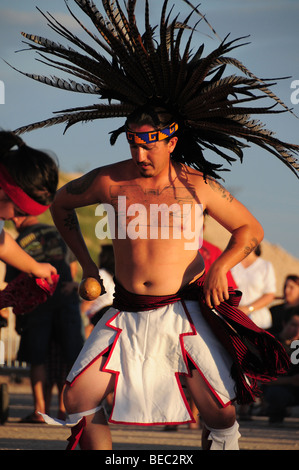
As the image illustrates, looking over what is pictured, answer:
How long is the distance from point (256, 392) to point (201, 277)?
2.59 ft

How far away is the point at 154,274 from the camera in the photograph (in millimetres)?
5629

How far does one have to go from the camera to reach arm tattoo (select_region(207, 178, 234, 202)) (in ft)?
18.8

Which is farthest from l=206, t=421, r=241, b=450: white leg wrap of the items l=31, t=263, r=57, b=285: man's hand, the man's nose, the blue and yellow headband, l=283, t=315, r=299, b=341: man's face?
l=283, t=315, r=299, b=341: man's face

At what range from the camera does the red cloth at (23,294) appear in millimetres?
6172

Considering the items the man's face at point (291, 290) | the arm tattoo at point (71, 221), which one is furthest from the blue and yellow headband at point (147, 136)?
the man's face at point (291, 290)

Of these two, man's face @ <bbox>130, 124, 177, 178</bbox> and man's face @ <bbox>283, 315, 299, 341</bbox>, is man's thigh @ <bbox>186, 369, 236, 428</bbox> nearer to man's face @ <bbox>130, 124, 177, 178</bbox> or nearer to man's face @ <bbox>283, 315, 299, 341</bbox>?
man's face @ <bbox>130, 124, 177, 178</bbox>

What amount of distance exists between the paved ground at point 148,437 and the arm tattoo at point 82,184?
2.66m

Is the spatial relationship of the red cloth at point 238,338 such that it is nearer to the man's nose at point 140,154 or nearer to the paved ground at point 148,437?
the man's nose at point 140,154

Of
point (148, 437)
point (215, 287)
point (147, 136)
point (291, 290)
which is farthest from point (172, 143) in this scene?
point (291, 290)

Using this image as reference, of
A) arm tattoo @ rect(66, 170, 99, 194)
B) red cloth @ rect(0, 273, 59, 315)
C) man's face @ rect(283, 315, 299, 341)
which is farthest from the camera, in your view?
man's face @ rect(283, 315, 299, 341)

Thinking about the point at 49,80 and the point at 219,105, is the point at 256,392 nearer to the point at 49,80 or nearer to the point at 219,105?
the point at 219,105

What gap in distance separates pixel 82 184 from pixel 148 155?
50cm

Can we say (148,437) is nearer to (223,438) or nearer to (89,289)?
(223,438)
